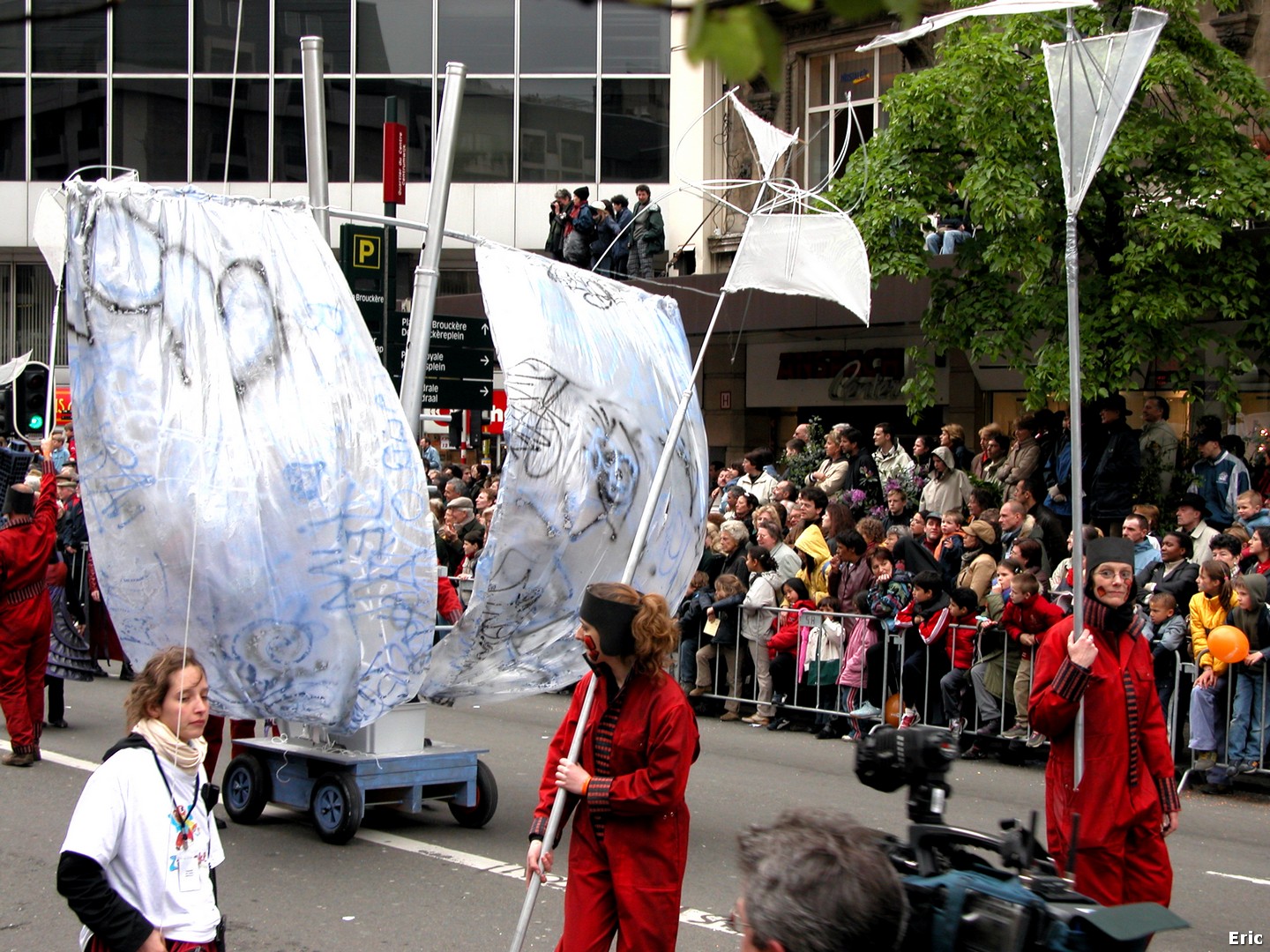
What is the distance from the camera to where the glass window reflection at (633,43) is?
A: 28031 mm

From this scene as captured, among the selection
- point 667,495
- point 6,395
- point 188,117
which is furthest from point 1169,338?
point 188,117

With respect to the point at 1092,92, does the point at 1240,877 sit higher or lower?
lower

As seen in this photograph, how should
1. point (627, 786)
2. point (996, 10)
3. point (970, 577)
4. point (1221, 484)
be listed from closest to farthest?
point (627, 786) → point (996, 10) → point (970, 577) → point (1221, 484)

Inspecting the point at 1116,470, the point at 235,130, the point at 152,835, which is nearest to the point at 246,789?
the point at 152,835

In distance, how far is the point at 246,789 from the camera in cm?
860

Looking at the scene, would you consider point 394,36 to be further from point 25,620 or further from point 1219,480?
point 25,620

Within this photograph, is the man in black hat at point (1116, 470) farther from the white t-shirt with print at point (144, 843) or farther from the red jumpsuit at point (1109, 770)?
the white t-shirt with print at point (144, 843)

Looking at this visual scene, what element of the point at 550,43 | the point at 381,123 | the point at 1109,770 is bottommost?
the point at 1109,770

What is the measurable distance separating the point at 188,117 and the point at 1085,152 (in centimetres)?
2713

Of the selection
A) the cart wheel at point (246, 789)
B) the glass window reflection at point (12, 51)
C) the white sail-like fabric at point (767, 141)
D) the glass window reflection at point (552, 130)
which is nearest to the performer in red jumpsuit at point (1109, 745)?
the white sail-like fabric at point (767, 141)

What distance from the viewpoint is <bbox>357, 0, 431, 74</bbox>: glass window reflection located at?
96.8 feet

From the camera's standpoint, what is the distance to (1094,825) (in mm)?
5242

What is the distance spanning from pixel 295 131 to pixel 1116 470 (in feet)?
67.3

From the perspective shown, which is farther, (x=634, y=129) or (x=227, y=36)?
(x=227, y=36)
